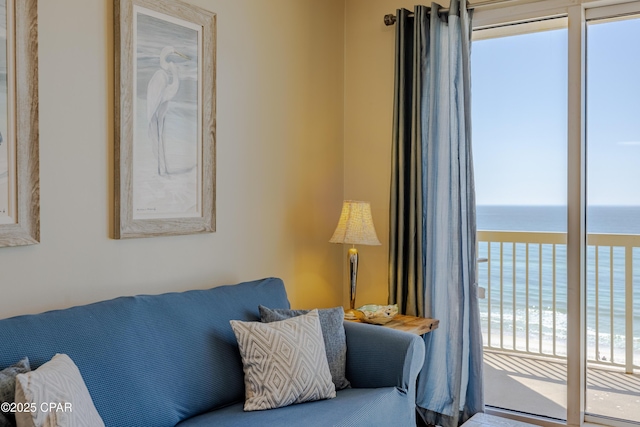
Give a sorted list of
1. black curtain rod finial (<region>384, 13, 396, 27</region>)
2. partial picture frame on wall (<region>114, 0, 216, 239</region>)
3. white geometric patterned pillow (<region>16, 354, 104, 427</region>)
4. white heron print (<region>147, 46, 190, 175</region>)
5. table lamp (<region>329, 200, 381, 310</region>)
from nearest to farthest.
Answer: white geometric patterned pillow (<region>16, 354, 104, 427</region>)
partial picture frame on wall (<region>114, 0, 216, 239</region>)
white heron print (<region>147, 46, 190, 175</region>)
table lamp (<region>329, 200, 381, 310</region>)
black curtain rod finial (<region>384, 13, 396, 27</region>)

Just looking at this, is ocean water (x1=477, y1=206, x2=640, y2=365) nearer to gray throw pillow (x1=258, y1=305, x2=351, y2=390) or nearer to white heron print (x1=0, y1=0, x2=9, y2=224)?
gray throw pillow (x1=258, y1=305, x2=351, y2=390)

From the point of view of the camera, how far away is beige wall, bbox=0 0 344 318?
210 centimetres

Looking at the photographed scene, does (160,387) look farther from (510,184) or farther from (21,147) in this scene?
(510,184)

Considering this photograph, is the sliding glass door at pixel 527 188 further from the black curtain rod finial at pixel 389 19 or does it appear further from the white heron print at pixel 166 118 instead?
the white heron print at pixel 166 118

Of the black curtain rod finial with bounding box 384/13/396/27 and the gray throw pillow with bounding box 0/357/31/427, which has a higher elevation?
the black curtain rod finial with bounding box 384/13/396/27

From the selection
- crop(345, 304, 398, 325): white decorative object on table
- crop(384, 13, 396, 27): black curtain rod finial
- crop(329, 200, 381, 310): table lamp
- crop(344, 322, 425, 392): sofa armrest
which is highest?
crop(384, 13, 396, 27): black curtain rod finial

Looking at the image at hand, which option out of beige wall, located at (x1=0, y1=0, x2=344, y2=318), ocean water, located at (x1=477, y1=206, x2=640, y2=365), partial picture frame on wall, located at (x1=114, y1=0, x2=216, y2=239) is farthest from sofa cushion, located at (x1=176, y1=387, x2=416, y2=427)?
ocean water, located at (x1=477, y1=206, x2=640, y2=365)

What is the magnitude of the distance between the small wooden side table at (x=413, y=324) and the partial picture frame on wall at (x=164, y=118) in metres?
1.09

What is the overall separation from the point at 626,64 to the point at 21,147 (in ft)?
9.69

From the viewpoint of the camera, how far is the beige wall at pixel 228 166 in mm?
2102

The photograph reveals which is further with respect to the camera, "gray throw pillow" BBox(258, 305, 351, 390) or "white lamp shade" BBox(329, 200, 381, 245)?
"white lamp shade" BBox(329, 200, 381, 245)

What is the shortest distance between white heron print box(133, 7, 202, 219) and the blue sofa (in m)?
0.44

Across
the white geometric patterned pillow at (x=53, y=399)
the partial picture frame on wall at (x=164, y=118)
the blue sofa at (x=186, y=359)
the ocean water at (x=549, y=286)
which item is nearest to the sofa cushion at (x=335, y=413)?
the blue sofa at (x=186, y=359)

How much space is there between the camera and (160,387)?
2.02 meters
